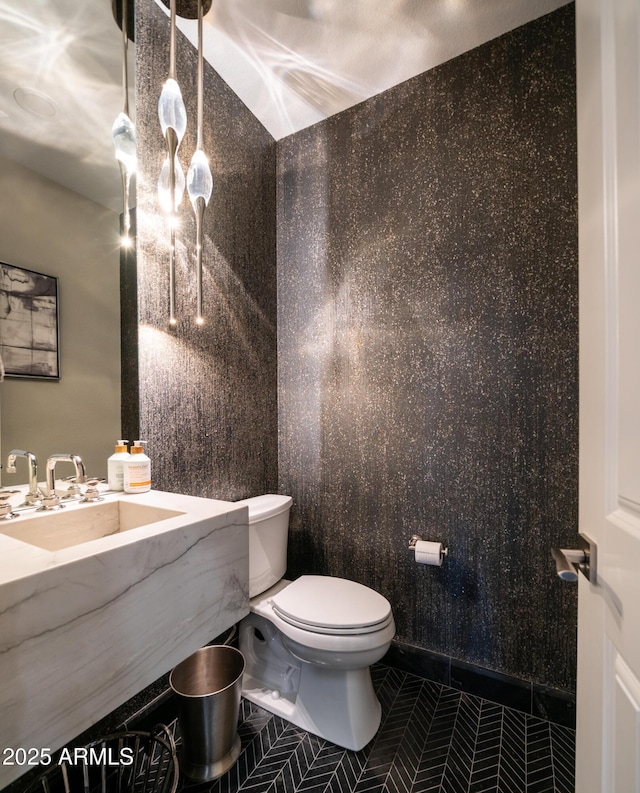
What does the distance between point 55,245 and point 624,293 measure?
137 cm

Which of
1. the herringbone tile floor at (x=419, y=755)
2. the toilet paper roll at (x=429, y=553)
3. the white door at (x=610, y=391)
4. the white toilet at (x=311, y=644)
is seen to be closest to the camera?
the white door at (x=610, y=391)

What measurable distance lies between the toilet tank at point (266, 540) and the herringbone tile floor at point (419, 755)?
473 millimetres

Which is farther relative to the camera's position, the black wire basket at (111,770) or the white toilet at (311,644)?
the white toilet at (311,644)

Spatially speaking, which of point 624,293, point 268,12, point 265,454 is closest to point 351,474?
point 265,454

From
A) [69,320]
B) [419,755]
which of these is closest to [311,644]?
[419,755]

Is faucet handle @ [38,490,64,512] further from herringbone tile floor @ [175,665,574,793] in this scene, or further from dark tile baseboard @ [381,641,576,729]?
dark tile baseboard @ [381,641,576,729]

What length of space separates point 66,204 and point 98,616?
1130 millimetres

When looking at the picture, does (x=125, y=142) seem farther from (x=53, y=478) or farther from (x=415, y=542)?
(x=415, y=542)

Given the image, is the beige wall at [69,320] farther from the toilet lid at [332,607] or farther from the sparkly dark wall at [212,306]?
the toilet lid at [332,607]

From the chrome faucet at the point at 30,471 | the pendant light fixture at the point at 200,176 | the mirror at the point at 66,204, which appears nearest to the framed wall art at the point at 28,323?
the mirror at the point at 66,204

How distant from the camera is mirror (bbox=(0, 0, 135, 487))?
3.24 feet

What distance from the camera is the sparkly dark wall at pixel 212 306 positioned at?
1.30 metres

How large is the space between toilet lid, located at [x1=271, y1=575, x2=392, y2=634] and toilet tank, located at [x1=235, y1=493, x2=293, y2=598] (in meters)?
0.13

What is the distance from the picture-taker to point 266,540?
5.06ft
